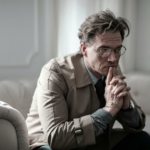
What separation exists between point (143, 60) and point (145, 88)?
0.42m

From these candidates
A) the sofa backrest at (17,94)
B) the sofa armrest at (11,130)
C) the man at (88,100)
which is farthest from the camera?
the sofa backrest at (17,94)

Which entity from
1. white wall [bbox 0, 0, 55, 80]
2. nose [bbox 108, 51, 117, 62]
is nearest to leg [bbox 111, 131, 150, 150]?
nose [bbox 108, 51, 117, 62]

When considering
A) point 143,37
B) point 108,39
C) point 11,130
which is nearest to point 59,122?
point 11,130

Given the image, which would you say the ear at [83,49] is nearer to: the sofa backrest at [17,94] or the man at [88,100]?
the man at [88,100]

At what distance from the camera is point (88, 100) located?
1348 millimetres

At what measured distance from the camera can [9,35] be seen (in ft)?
7.00

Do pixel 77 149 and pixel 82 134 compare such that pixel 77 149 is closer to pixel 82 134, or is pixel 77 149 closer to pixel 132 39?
pixel 82 134

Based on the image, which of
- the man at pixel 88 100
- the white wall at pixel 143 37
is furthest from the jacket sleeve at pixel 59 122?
the white wall at pixel 143 37

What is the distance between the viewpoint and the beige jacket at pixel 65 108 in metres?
1.19

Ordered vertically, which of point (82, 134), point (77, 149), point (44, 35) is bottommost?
point (77, 149)

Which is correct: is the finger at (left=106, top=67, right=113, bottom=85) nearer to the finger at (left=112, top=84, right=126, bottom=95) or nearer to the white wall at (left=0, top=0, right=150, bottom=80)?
the finger at (left=112, top=84, right=126, bottom=95)

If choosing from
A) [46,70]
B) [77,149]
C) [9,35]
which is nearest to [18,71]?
[9,35]

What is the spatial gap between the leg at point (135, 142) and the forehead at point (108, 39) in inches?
18.5

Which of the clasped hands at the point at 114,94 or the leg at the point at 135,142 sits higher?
the clasped hands at the point at 114,94
